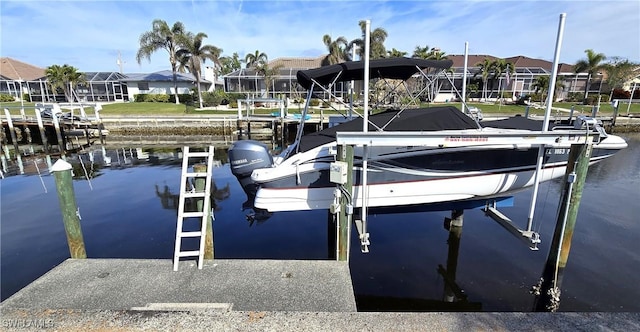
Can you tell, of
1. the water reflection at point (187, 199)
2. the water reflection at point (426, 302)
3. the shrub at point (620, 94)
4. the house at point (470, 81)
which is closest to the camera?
the water reflection at point (426, 302)

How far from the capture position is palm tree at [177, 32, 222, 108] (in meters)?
29.7

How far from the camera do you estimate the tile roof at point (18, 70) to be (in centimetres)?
4059

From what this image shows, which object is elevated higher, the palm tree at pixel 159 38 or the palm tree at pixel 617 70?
the palm tree at pixel 159 38

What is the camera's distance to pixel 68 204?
4402 mm

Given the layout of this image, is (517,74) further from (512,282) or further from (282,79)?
(512,282)

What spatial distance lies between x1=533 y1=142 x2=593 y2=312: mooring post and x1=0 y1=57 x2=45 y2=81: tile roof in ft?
182

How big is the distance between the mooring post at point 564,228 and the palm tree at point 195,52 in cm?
3036

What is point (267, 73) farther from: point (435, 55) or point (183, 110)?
point (435, 55)

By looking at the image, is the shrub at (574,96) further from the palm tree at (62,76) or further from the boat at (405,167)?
the palm tree at (62,76)

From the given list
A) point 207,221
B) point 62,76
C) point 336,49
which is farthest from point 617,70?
point 62,76

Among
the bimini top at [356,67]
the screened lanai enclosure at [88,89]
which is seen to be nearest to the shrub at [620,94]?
the bimini top at [356,67]

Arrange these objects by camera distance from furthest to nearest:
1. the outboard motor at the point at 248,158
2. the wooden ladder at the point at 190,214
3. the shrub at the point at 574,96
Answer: the shrub at the point at 574,96 → the outboard motor at the point at 248,158 → the wooden ladder at the point at 190,214

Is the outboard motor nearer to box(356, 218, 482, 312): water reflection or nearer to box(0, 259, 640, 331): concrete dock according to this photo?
box(0, 259, 640, 331): concrete dock

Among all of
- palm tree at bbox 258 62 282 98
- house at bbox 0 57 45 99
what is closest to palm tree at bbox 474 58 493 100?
palm tree at bbox 258 62 282 98
